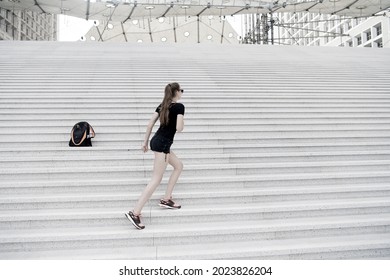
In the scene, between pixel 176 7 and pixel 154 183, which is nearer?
pixel 154 183

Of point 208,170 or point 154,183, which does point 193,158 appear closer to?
point 208,170

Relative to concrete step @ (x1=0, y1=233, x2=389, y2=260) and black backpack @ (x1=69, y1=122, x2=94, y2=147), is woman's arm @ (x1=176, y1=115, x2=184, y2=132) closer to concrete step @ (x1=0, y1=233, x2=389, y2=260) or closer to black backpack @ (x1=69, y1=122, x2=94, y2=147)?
concrete step @ (x1=0, y1=233, x2=389, y2=260)

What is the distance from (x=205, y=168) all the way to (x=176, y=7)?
1804 centimetres

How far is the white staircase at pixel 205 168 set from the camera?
11.1ft

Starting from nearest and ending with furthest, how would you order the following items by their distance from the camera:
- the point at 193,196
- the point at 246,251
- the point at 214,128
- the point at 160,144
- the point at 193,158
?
1. the point at 246,251
2. the point at 160,144
3. the point at 193,196
4. the point at 193,158
5. the point at 214,128

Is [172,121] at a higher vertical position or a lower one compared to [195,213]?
higher

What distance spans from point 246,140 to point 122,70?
16.1 feet

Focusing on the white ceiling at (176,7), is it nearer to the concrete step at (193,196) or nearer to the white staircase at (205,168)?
the white staircase at (205,168)

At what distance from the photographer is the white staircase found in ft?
11.1

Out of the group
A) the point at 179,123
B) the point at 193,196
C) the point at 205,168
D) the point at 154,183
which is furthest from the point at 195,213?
the point at 179,123

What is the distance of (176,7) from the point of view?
20406mm

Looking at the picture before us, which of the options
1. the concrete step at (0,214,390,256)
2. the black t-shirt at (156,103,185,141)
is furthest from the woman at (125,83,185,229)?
the concrete step at (0,214,390,256)

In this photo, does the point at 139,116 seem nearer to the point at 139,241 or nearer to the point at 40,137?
the point at 40,137

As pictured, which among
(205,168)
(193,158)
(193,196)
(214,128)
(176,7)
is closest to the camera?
(193,196)
